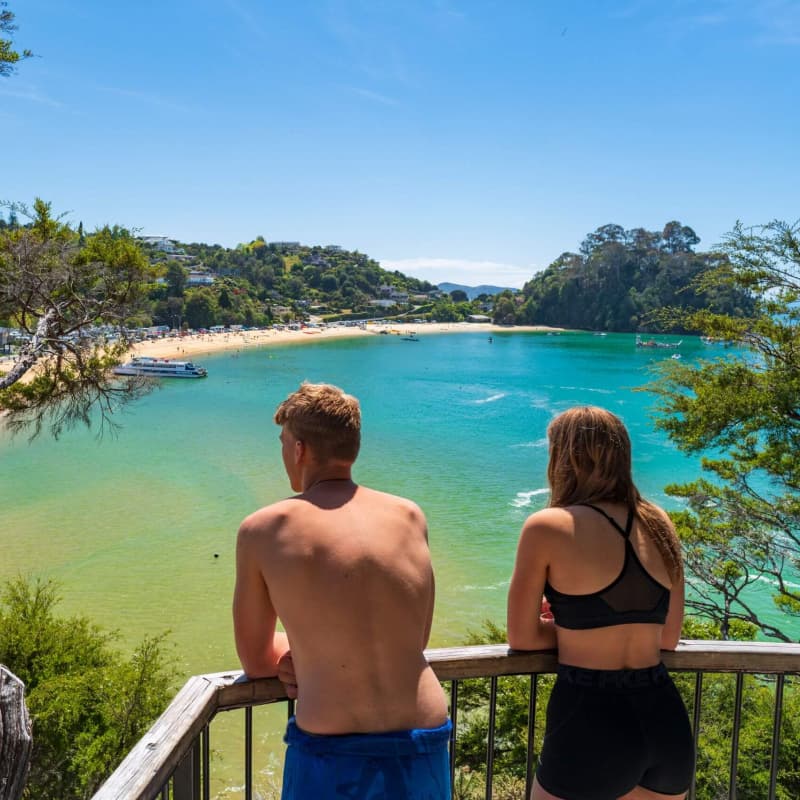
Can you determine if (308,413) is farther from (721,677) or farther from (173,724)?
(721,677)

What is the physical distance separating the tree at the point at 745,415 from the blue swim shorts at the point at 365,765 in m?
9.48

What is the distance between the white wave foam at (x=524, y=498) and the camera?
27.1 meters

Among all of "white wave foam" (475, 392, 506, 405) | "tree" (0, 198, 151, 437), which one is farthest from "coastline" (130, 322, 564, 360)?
"tree" (0, 198, 151, 437)

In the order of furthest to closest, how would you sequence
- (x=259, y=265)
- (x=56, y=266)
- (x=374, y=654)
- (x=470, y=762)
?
(x=259, y=265)
(x=56, y=266)
(x=470, y=762)
(x=374, y=654)

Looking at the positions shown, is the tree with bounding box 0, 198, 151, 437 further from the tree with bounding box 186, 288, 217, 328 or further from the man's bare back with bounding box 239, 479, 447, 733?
the tree with bounding box 186, 288, 217, 328

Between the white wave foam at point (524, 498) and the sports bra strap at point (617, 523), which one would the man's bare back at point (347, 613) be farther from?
the white wave foam at point (524, 498)

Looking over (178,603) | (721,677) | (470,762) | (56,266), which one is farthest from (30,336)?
(721,677)

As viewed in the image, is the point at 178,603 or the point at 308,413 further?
the point at 178,603

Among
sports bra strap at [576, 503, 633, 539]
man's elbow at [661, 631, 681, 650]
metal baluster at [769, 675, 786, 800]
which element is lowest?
metal baluster at [769, 675, 786, 800]

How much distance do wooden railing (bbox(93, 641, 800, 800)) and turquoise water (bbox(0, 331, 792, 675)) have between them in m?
13.1

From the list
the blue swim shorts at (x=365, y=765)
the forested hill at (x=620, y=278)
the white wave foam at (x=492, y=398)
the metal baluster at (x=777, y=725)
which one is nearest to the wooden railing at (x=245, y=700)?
the metal baluster at (x=777, y=725)

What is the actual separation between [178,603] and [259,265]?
137 m

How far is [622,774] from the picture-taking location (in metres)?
1.92

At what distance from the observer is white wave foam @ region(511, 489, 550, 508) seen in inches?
1067
